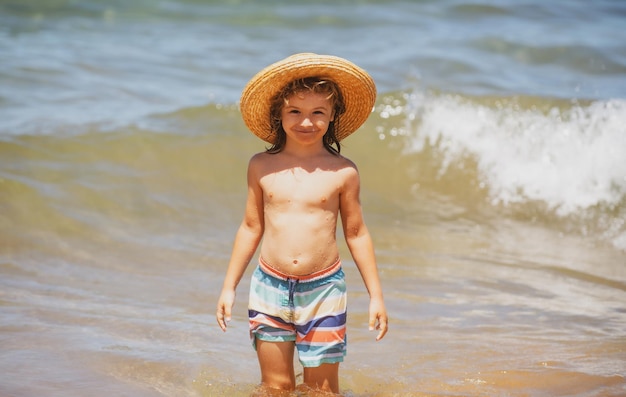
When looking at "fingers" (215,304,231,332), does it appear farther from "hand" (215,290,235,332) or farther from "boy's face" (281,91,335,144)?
"boy's face" (281,91,335,144)

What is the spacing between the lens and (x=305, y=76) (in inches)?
135

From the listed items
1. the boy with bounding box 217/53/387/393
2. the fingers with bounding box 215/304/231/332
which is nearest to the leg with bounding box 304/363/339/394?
the boy with bounding box 217/53/387/393

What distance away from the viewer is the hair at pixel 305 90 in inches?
135

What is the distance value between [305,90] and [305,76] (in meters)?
0.05

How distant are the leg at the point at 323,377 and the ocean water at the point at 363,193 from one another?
1.24ft

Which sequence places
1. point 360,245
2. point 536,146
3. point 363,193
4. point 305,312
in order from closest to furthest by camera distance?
point 305,312
point 360,245
point 363,193
point 536,146

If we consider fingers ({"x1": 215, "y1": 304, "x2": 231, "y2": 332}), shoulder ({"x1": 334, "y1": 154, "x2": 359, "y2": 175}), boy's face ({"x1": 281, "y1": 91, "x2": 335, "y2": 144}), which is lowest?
fingers ({"x1": 215, "y1": 304, "x2": 231, "y2": 332})

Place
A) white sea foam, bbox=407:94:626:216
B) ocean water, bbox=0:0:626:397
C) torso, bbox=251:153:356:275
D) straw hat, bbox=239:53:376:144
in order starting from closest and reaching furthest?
straw hat, bbox=239:53:376:144 < torso, bbox=251:153:356:275 < ocean water, bbox=0:0:626:397 < white sea foam, bbox=407:94:626:216

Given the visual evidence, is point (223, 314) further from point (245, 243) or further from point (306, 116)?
point (306, 116)

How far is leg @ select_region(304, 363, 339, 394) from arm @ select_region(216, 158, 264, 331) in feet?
1.31

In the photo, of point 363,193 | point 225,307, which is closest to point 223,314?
point 225,307

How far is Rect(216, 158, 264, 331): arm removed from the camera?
11.5 ft

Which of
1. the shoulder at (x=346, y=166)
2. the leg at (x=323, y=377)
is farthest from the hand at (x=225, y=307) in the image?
the shoulder at (x=346, y=166)

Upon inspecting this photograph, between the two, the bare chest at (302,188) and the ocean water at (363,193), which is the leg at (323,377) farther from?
the bare chest at (302,188)
